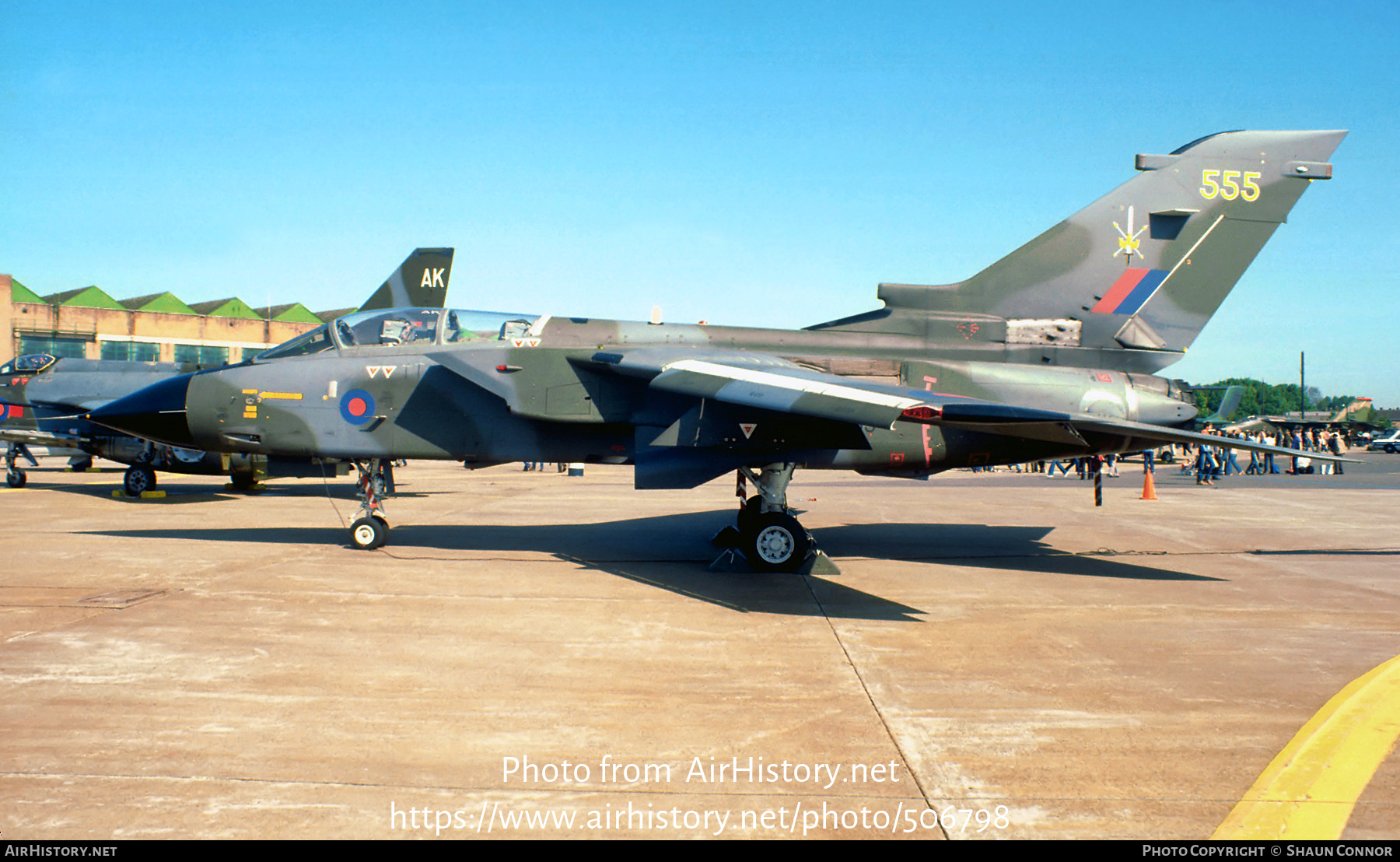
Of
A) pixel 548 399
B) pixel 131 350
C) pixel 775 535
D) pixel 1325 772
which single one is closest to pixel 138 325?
pixel 131 350

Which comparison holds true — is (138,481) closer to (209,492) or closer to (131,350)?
(209,492)

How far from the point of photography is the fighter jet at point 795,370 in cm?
975

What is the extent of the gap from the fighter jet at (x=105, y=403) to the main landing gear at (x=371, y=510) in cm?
900

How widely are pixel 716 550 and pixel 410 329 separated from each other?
5050mm

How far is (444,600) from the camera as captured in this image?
26.5ft

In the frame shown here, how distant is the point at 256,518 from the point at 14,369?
1284cm

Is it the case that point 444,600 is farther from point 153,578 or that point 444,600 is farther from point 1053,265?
point 1053,265

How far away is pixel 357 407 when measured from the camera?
34.1 feet

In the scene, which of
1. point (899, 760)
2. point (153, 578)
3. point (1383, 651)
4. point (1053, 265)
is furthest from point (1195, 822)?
point (153, 578)

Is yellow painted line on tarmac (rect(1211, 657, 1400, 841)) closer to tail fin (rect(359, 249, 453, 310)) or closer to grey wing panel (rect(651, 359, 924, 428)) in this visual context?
grey wing panel (rect(651, 359, 924, 428))

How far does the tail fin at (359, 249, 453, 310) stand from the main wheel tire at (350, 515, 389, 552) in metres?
13.5

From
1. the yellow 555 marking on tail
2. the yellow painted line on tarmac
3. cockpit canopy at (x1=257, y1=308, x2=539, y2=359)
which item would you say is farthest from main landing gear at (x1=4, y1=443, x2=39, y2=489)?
the yellow 555 marking on tail

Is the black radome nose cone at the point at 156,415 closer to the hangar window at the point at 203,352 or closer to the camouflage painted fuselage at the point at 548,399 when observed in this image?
the camouflage painted fuselage at the point at 548,399

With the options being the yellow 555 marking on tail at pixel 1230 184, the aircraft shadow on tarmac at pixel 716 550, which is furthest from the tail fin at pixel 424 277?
the yellow 555 marking on tail at pixel 1230 184
